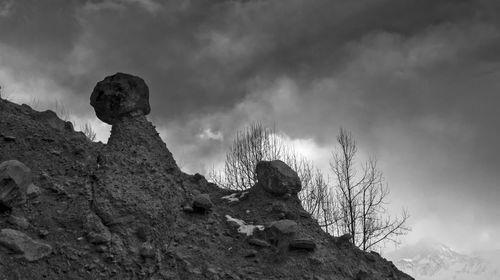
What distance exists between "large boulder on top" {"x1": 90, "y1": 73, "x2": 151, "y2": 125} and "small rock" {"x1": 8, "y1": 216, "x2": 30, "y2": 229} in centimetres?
317

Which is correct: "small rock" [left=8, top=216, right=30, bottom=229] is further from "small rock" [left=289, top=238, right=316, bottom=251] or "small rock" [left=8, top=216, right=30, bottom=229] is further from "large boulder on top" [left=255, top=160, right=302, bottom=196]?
"large boulder on top" [left=255, top=160, right=302, bottom=196]

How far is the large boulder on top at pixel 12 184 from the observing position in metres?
5.18

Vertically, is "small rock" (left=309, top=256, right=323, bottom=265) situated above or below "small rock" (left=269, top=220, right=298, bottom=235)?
below

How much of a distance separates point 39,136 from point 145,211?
2507mm

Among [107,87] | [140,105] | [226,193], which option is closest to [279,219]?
[226,193]

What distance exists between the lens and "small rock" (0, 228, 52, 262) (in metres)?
4.75

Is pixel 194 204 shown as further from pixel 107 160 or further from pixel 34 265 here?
pixel 34 265

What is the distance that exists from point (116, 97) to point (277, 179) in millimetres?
4085

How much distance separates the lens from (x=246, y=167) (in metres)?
20.2

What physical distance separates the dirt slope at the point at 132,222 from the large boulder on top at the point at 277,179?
0.66ft

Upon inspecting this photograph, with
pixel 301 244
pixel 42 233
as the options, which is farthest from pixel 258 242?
pixel 42 233

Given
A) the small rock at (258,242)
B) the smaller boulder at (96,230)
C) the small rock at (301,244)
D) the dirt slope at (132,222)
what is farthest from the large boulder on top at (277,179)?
the smaller boulder at (96,230)

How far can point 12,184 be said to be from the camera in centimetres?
527

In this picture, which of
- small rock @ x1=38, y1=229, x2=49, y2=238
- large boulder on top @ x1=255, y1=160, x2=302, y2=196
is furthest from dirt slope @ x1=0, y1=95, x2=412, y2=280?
large boulder on top @ x1=255, y1=160, x2=302, y2=196
